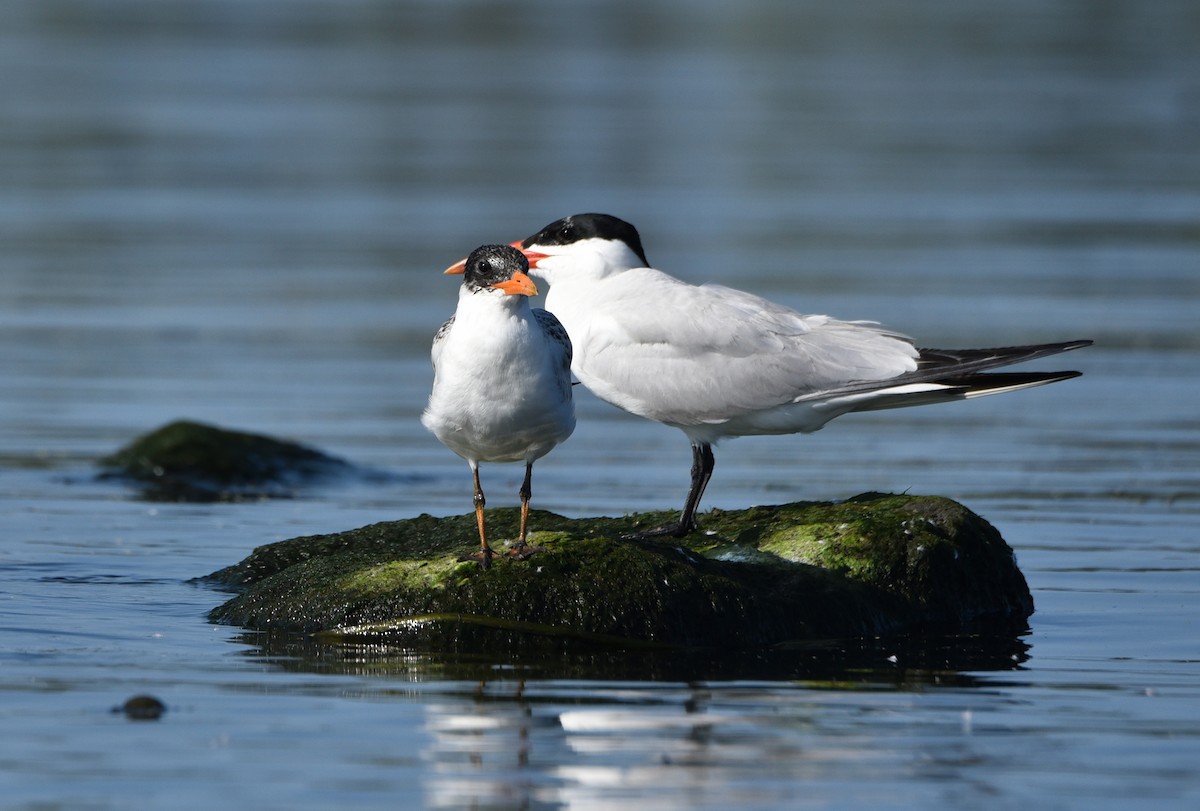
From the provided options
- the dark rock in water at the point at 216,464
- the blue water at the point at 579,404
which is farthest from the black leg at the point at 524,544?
the dark rock in water at the point at 216,464

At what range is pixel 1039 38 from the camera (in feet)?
169

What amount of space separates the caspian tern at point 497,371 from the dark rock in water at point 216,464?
4.17 meters

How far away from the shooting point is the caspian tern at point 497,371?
7.07m

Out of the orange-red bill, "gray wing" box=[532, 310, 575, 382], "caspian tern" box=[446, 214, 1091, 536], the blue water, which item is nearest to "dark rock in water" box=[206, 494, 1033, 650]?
the blue water

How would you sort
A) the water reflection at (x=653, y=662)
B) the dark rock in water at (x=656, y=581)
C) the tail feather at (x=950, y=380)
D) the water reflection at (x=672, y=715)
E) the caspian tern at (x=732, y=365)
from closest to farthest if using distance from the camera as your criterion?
the water reflection at (x=672, y=715) → the water reflection at (x=653, y=662) → the dark rock in water at (x=656, y=581) → the tail feather at (x=950, y=380) → the caspian tern at (x=732, y=365)

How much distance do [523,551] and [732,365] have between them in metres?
1.49

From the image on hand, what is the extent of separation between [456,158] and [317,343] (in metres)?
12.4

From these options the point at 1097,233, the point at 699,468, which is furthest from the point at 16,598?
the point at 1097,233

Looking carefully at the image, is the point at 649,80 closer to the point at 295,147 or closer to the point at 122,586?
the point at 295,147

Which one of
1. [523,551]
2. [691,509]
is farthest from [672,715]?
[691,509]

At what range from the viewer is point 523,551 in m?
7.45

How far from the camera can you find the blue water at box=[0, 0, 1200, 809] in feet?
18.8

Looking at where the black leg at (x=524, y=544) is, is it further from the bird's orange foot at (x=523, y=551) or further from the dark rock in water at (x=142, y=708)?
the dark rock in water at (x=142, y=708)

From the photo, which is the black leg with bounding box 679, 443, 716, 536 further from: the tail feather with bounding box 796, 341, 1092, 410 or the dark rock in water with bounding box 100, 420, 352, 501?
the dark rock in water with bounding box 100, 420, 352, 501
